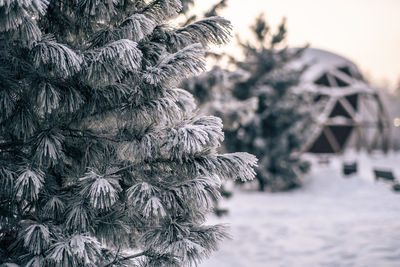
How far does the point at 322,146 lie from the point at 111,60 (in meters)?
28.0

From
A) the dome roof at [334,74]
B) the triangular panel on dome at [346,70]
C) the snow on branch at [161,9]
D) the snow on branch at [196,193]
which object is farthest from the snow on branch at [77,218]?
the triangular panel on dome at [346,70]

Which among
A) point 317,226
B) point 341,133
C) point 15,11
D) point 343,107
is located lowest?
point 317,226

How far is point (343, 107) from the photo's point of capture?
92.9ft

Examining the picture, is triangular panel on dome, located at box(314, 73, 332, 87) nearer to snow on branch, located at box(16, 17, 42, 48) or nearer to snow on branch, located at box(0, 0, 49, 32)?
snow on branch, located at box(16, 17, 42, 48)

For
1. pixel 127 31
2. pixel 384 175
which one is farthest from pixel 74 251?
pixel 384 175

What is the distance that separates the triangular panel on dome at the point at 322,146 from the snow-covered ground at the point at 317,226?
9.36 metres

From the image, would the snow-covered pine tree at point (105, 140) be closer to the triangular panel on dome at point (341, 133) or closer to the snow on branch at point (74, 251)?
the snow on branch at point (74, 251)

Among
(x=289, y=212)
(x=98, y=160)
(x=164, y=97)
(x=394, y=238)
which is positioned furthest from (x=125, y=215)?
(x=289, y=212)

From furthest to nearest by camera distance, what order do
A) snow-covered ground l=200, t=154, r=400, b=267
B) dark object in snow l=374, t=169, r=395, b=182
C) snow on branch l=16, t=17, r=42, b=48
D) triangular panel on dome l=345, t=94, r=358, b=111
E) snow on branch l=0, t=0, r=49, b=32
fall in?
triangular panel on dome l=345, t=94, r=358, b=111, dark object in snow l=374, t=169, r=395, b=182, snow-covered ground l=200, t=154, r=400, b=267, snow on branch l=16, t=17, r=42, b=48, snow on branch l=0, t=0, r=49, b=32

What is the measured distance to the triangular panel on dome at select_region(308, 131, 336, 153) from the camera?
28.7 meters

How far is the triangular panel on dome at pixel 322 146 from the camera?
28703 millimetres

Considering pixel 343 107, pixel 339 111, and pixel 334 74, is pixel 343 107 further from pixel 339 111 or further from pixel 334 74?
pixel 334 74

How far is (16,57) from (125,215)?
1931mm

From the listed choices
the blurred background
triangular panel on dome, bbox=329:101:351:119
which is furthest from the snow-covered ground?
triangular panel on dome, bbox=329:101:351:119
